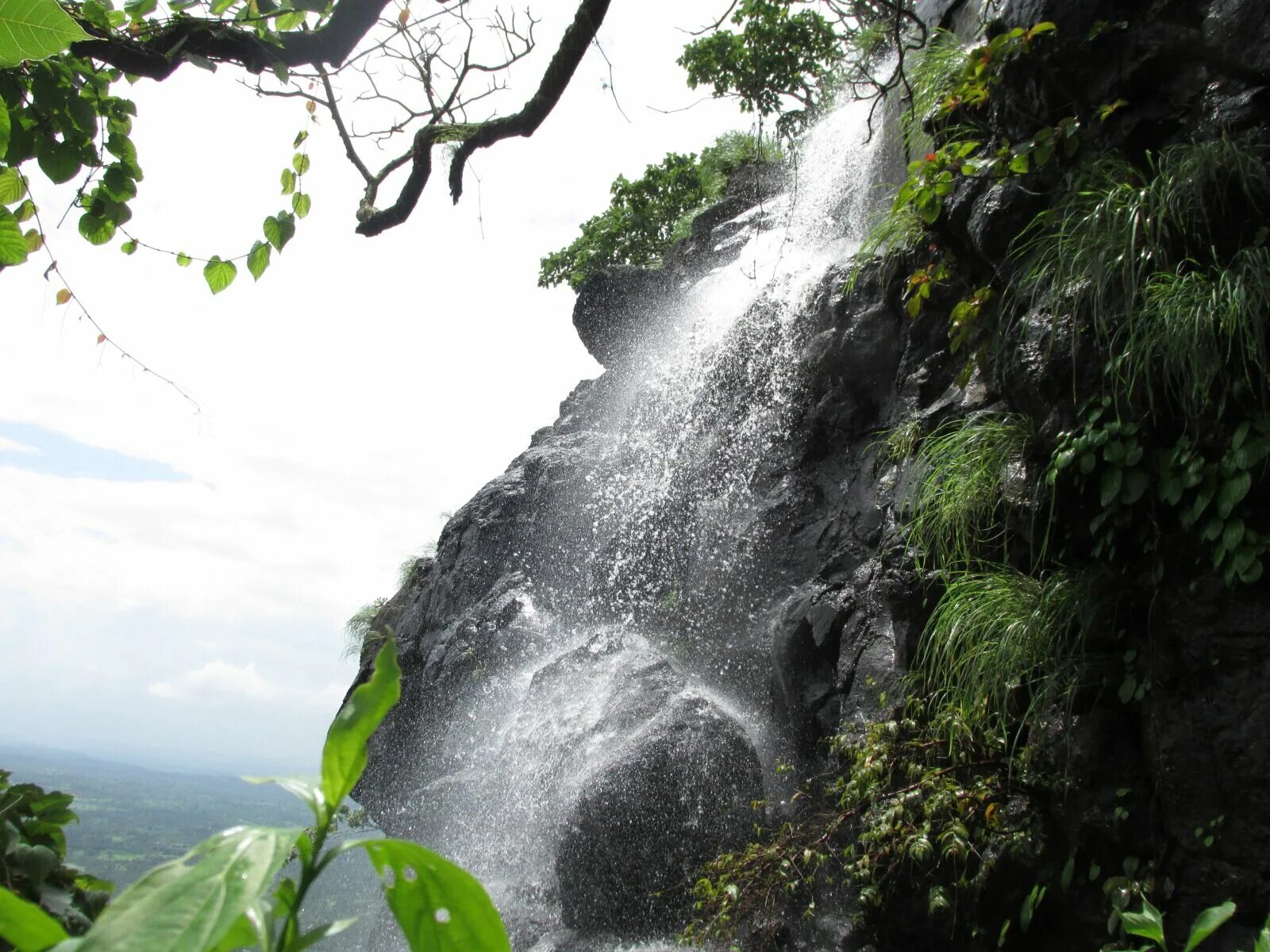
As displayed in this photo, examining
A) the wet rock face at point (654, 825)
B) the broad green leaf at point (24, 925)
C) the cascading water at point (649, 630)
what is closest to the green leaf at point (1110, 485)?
the cascading water at point (649, 630)

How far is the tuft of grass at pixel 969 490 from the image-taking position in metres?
4.63

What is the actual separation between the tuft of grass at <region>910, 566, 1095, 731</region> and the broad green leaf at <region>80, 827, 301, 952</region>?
162 inches

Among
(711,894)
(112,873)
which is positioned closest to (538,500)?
(711,894)

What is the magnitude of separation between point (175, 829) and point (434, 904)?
3.74 metres

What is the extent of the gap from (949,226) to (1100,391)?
68.0 inches

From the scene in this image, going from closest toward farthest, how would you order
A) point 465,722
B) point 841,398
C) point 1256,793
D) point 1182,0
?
point 1256,793, point 1182,0, point 841,398, point 465,722

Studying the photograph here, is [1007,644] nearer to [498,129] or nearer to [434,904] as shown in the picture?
[498,129]

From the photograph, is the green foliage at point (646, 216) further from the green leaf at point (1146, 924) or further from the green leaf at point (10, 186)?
the green leaf at point (1146, 924)

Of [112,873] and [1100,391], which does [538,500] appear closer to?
[1100,391]

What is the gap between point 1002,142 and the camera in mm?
5168

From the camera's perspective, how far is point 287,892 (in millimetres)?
499

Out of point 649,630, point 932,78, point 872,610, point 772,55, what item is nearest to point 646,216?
point 772,55

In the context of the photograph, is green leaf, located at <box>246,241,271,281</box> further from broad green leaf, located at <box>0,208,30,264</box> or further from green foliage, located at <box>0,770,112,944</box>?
green foliage, located at <box>0,770,112,944</box>

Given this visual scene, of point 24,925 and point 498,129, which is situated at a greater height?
point 498,129
